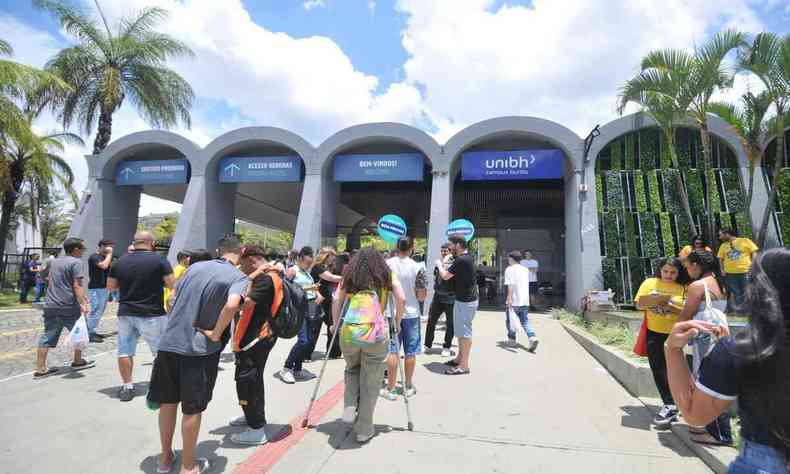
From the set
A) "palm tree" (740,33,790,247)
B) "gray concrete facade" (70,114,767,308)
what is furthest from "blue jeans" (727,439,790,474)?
"palm tree" (740,33,790,247)

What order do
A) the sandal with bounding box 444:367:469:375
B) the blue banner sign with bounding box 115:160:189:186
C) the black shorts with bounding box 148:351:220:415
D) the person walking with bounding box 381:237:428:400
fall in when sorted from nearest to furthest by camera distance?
the black shorts with bounding box 148:351:220:415
the person walking with bounding box 381:237:428:400
the sandal with bounding box 444:367:469:375
the blue banner sign with bounding box 115:160:189:186

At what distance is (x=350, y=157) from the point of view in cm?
1428

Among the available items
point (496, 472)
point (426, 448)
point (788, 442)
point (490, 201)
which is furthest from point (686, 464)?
point (490, 201)

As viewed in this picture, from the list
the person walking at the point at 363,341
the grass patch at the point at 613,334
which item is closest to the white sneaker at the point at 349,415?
the person walking at the point at 363,341

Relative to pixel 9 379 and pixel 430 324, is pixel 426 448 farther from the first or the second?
pixel 9 379

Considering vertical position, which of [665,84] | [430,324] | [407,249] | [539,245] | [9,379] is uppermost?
[665,84]

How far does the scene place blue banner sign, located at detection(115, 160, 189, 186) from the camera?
15.3 m

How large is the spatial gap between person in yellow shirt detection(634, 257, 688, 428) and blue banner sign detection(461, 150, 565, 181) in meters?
9.15

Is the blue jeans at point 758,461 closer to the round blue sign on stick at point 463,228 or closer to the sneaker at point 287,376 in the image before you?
the sneaker at point 287,376

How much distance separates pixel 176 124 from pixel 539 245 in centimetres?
1731

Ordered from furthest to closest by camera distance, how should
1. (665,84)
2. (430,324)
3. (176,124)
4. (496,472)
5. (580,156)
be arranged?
(176,124)
(580,156)
(665,84)
(430,324)
(496,472)

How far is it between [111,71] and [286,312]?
1631 cm

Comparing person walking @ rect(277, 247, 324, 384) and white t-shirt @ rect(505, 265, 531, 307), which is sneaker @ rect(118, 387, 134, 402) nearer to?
person walking @ rect(277, 247, 324, 384)

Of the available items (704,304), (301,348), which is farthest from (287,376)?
(704,304)
